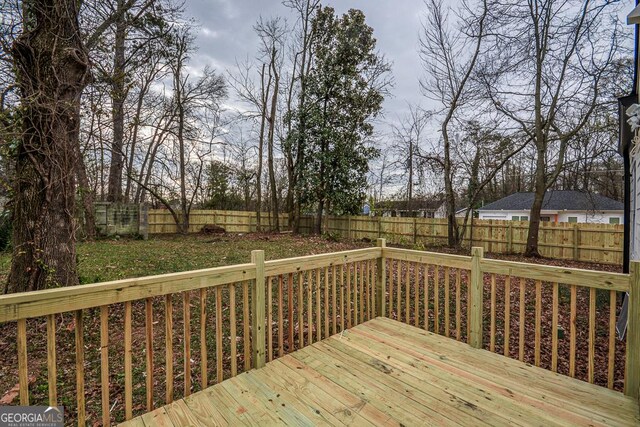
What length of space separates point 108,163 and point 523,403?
43.9 ft

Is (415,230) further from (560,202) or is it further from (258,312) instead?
(560,202)

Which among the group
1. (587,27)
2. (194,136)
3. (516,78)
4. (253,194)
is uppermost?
(587,27)

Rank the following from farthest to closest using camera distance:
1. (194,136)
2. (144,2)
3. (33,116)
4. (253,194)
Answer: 1. (253,194)
2. (194,136)
3. (144,2)
4. (33,116)

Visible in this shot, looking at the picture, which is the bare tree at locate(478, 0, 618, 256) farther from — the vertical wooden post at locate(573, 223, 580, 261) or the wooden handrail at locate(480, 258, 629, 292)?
the wooden handrail at locate(480, 258, 629, 292)

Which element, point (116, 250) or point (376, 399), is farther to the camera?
point (116, 250)

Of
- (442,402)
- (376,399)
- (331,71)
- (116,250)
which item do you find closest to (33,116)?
(376,399)

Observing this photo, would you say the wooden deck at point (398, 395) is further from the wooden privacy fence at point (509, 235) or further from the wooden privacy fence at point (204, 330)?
the wooden privacy fence at point (509, 235)

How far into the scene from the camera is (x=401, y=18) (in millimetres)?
8508

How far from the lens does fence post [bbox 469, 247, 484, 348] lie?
2.65 metres

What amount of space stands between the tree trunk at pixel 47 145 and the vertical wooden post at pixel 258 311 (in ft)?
8.15

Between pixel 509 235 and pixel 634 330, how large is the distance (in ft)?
31.7

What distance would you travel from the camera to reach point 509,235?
33.7 ft

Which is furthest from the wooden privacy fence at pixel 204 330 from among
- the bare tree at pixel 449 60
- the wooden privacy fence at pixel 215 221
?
the wooden privacy fence at pixel 215 221

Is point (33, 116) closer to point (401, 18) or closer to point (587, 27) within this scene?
point (401, 18)
